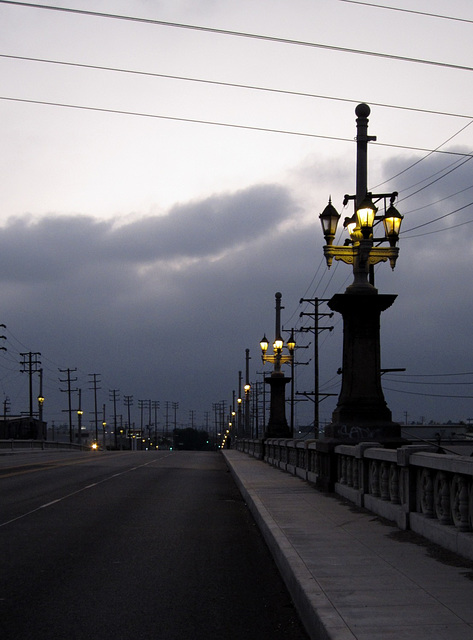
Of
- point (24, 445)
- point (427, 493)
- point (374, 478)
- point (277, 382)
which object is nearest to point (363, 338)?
point (374, 478)

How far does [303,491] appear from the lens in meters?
19.5

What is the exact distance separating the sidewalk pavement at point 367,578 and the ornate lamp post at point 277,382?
24554 millimetres

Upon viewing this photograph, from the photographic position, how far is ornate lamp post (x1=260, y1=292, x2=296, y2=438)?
38.6 metres

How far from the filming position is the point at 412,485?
10977 millimetres

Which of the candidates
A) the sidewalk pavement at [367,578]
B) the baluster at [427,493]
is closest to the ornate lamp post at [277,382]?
the sidewalk pavement at [367,578]

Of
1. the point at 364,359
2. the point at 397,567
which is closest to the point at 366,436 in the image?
the point at 364,359

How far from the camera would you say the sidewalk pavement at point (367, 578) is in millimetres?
6199

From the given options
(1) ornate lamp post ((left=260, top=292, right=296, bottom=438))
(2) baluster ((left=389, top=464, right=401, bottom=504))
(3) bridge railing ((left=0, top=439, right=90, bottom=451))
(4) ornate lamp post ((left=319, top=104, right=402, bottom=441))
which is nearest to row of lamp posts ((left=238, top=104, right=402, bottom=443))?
(4) ornate lamp post ((left=319, top=104, right=402, bottom=441))

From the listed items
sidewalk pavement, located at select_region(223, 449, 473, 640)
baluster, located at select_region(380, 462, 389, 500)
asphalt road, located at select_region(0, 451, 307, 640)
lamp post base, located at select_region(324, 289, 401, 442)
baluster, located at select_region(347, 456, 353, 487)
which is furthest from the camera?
lamp post base, located at select_region(324, 289, 401, 442)

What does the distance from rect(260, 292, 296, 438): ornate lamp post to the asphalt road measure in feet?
64.5

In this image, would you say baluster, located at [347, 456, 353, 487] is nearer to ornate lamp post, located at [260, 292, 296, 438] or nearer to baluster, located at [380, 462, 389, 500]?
baluster, located at [380, 462, 389, 500]

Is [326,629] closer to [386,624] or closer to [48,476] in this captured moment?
[386,624]

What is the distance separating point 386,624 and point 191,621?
205 centimetres

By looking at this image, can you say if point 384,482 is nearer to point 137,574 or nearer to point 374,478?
point 374,478
